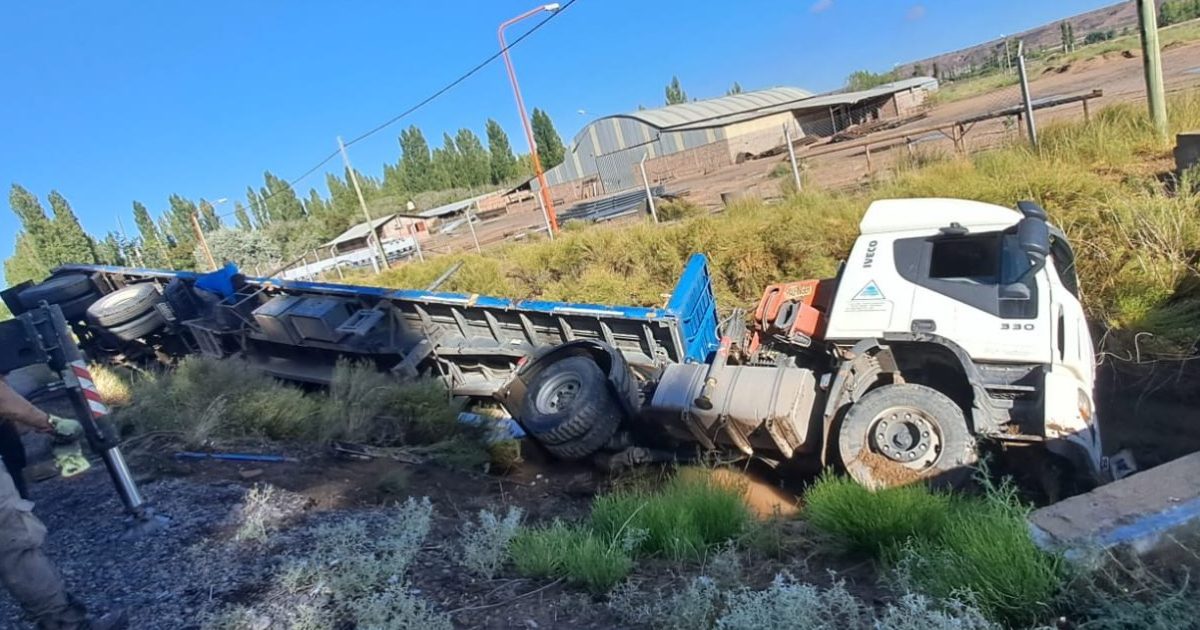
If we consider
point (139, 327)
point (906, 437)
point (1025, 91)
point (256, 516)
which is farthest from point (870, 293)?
point (139, 327)

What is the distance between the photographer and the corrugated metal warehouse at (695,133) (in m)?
39.2

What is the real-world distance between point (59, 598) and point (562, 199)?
4473 cm

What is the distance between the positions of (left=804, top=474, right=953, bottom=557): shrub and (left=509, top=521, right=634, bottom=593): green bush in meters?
1.08

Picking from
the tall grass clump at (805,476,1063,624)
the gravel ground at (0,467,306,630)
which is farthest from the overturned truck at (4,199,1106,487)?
the gravel ground at (0,467,306,630)

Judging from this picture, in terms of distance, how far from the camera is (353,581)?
11.6ft

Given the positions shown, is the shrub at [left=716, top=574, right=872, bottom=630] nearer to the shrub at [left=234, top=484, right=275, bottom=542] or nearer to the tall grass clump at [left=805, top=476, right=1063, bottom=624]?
the tall grass clump at [left=805, top=476, right=1063, bottom=624]

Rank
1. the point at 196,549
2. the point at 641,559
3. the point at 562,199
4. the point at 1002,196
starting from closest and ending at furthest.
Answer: the point at 641,559
the point at 196,549
the point at 1002,196
the point at 562,199

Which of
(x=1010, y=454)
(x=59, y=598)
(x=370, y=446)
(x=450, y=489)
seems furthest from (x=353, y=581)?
(x=1010, y=454)

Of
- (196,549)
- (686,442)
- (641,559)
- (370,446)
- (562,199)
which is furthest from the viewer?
(562,199)

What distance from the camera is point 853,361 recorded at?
5000mm

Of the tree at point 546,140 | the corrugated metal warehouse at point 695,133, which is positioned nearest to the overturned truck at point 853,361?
the corrugated metal warehouse at point 695,133

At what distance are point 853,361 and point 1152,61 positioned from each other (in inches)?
262

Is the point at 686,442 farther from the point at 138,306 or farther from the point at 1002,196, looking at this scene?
the point at 138,306

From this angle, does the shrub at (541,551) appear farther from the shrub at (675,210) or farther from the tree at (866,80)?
the tree at (866,80)
